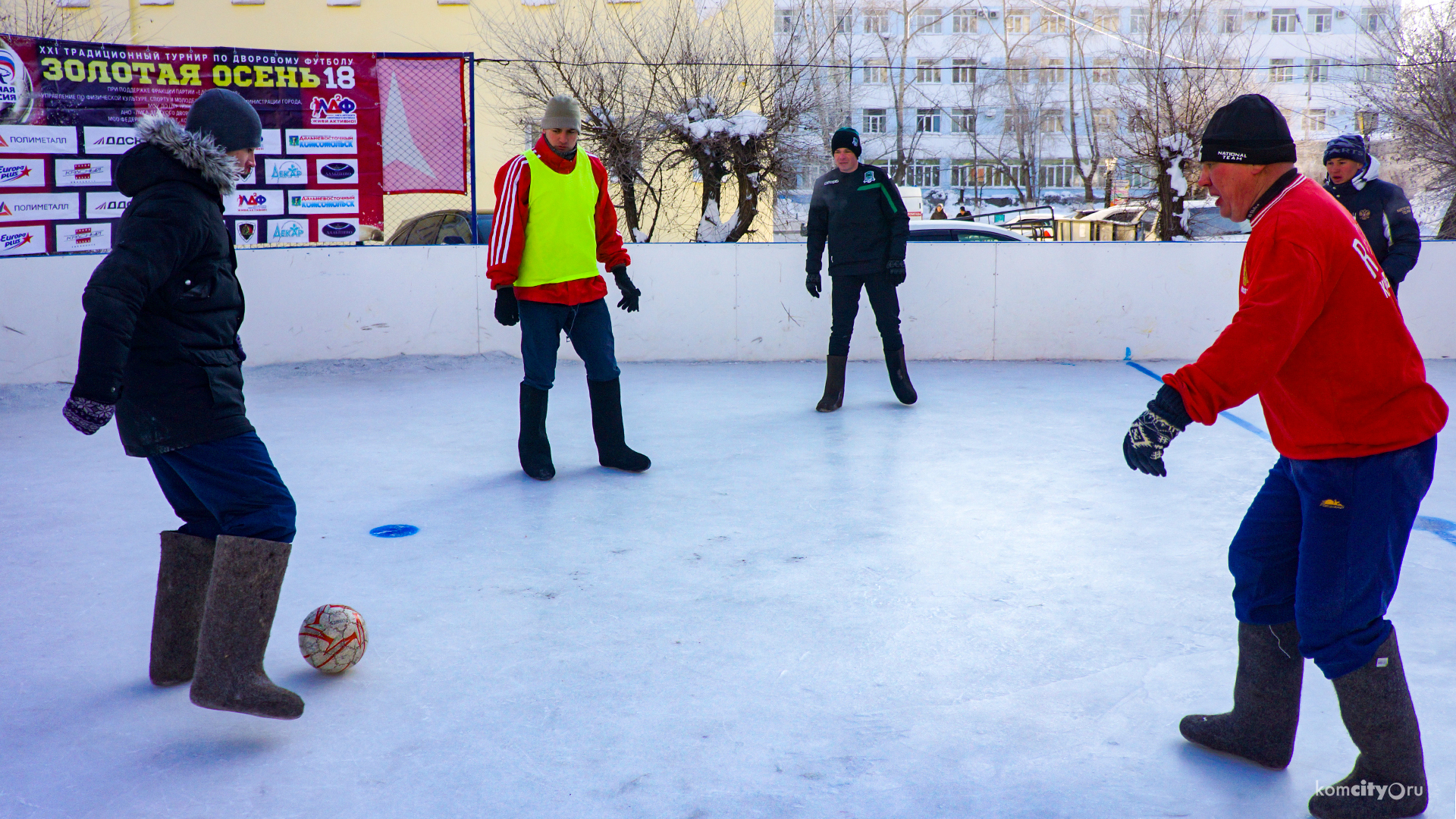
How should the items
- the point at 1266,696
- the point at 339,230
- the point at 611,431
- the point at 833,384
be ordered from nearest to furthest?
the point at 1266,696
the point at 611,431
the point at 833,384
the point at 339,230

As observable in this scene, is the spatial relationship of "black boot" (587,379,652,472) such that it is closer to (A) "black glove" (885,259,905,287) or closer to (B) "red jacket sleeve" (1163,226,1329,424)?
(A) "black glove" (885,259,905,287)

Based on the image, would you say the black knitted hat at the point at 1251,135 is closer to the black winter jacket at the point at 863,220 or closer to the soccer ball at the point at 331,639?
the soccer ball at the point at 331,639

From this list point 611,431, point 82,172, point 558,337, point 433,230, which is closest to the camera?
point 558,337

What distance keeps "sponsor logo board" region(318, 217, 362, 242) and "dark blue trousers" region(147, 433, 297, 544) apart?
6.00 metres

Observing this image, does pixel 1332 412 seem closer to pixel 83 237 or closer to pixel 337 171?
pixel 337 171

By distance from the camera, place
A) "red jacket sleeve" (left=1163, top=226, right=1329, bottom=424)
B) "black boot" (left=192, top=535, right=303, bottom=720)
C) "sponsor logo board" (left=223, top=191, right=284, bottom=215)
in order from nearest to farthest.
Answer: "red jacket sleeve" (left=1163, top=226, right=1329, bottom=424) < "black boot" (left=192, top=535, right=303, bottom=720) < "sponsor logo board" (left=223, top=191, right=284, bottom=215)

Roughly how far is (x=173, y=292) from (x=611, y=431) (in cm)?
288

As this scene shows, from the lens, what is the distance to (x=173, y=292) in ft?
7.84

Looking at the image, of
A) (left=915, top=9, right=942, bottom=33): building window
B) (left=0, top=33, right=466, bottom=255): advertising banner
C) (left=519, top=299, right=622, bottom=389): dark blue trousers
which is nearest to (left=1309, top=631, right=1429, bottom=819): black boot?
(left=519, top=299, right=622, bottom=389): dark blue trousers

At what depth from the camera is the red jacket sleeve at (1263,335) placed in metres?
1.95

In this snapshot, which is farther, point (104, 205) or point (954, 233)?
point (954, 233)

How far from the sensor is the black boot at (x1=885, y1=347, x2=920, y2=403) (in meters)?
6.71

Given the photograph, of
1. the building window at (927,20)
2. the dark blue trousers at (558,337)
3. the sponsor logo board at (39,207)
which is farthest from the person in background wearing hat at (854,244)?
the building window at (927,20)

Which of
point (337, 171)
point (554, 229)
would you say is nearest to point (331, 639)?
point (554, 229)
